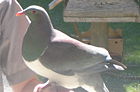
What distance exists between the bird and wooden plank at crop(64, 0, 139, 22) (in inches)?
73.0

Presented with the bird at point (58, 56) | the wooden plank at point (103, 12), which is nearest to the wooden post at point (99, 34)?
the wooden plank at point (103, 12)

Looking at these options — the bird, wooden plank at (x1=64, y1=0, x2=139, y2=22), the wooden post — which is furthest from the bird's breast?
the wooden post

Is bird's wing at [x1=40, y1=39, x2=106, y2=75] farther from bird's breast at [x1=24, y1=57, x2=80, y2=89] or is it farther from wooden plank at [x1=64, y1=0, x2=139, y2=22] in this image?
wooden plank at [x1=64, y1=0, x2=139, y2=22]

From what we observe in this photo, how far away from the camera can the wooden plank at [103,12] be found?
116 inches

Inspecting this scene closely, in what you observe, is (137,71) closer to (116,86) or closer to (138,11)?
(116,86)

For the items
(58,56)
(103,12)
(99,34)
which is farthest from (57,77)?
(99,34)

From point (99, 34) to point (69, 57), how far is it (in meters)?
2.40

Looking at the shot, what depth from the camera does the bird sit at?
1078mm

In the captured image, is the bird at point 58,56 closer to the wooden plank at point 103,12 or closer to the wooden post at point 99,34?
the wooden plank at point 103,12

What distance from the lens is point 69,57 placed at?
1.10 metres

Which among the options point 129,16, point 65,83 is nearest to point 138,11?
point 129,16

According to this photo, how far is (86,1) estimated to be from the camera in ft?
10.2

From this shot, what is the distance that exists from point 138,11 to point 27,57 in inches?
78.9

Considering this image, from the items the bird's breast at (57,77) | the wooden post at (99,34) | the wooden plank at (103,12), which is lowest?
the wooden post at (99,34)
